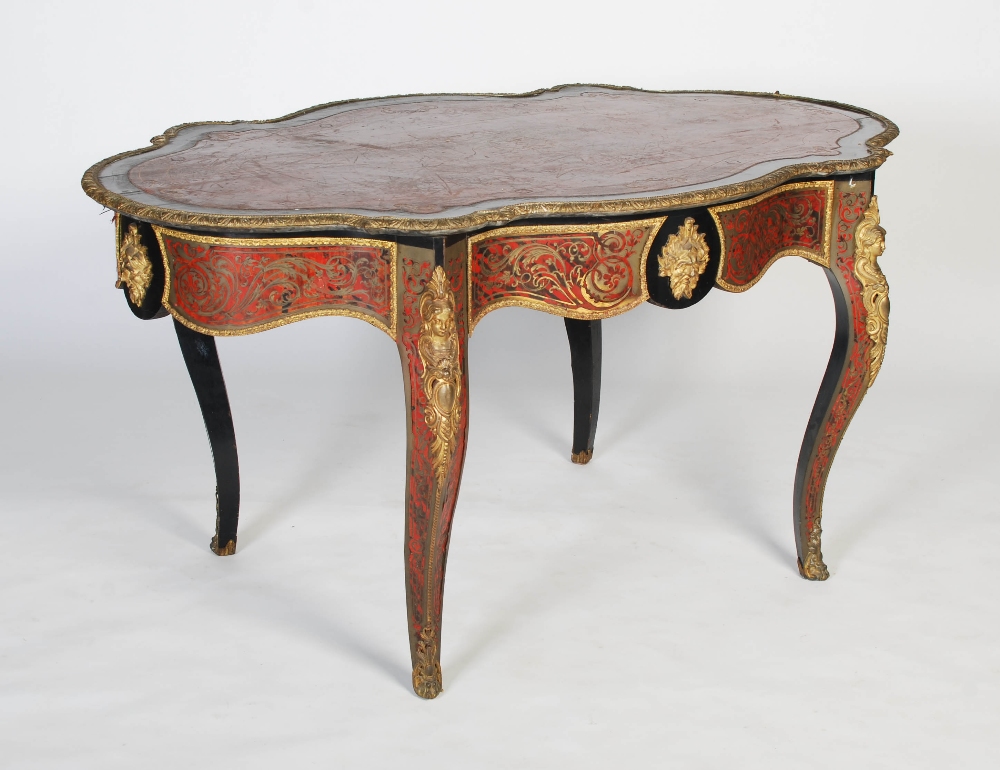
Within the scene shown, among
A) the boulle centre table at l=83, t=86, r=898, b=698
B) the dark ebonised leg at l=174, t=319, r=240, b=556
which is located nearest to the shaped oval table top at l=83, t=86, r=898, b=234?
the boulle centre table at l=83, t=86, r=898, b=698

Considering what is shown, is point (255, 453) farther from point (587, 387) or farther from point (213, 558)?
point (587, 387)

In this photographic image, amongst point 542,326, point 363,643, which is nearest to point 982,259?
point 542,326

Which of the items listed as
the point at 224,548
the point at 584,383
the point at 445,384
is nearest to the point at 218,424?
the point at 224,548

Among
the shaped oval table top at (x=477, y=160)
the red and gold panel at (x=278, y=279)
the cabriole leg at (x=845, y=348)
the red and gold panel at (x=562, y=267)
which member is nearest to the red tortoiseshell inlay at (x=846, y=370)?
the cabriole leg at (x=845, y=348)

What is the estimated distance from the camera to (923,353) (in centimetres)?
464

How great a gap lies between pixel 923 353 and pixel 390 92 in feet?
6.52

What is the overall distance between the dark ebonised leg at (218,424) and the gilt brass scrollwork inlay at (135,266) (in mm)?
396

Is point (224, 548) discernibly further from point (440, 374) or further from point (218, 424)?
point (440, 374)

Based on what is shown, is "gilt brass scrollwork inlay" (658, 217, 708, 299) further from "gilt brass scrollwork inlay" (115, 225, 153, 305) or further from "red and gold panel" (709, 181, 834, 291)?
"gilt brass scrollwork inlay" (115, 225, 153, 305)

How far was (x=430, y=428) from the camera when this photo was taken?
2.64 meters

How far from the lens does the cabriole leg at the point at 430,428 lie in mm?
2533

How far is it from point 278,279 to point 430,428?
0.40m

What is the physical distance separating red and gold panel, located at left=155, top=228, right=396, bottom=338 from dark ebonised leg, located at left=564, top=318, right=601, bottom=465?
1392mm

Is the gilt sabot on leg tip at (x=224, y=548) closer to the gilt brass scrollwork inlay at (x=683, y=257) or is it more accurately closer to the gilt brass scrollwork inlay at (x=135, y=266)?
the gilt brass scrollwork inlay at (x=135, y=266)
